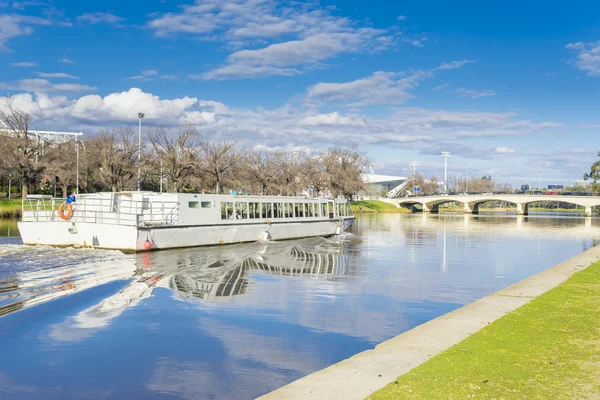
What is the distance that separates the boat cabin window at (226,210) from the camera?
42.0 metres

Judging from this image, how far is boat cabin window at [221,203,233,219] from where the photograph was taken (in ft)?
138

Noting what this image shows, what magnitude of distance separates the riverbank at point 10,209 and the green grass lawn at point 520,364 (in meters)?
74.7

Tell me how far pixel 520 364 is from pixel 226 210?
3366cm

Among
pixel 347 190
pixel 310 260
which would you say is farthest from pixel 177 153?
pixel 310 260

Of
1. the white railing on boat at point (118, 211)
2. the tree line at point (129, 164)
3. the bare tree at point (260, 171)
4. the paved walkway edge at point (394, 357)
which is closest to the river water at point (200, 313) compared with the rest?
the paved walkway edge at point (394, 357)

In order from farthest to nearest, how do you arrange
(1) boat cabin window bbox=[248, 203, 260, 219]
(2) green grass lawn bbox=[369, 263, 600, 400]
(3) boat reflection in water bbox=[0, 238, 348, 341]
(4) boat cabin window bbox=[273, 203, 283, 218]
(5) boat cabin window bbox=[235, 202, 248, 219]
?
1. (4) boat cabin window bbox=[273, 203, 283, 218]
2. (1) boat cabin window bbox=[248, 203, 260, 219]
3. (5) boat cabin window bbox=[235, 202, 248, 219]
4. (3) boat reflection in water bbox=[0, 238, 348, 341]
5. (2) green grass lawn bbox=[369, 263, 600, 400]

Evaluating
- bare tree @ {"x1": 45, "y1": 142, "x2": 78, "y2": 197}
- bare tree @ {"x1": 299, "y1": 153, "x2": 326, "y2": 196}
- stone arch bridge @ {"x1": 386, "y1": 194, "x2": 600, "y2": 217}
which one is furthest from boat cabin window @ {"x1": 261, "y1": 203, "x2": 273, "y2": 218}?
stone arch bridge @ {"x1": 386, "y1": 194, "x2": 600, "y2": 217}

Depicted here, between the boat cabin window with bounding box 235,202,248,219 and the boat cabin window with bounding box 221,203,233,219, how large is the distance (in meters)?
0.68

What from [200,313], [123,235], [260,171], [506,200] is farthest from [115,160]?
[506,200]

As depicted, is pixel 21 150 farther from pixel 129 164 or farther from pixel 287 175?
pixel 287 175

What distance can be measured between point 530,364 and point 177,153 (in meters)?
86.7

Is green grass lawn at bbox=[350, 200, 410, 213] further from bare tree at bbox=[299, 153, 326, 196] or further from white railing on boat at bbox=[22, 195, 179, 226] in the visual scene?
white railing on boat at bbox=[22, 195, 179, 226]

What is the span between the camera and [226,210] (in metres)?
42.4

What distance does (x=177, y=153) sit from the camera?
92500mm
